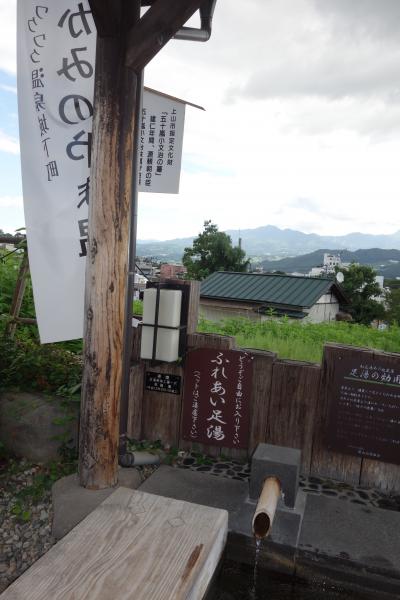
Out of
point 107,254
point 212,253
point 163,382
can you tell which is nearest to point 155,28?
point 107,254

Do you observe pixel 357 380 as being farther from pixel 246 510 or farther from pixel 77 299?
pixel 77 299

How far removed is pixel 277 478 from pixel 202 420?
134 cm

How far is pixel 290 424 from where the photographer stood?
14.5 ft

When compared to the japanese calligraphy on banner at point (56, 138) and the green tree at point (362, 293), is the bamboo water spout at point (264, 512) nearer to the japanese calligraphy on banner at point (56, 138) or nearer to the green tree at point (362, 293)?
the japanese calligraphy on banner at point (56, 138)

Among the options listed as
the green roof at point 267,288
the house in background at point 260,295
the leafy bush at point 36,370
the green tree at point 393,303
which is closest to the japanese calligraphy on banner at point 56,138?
the leafy bush at point 36,370

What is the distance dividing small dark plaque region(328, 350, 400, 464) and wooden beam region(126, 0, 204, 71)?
309 centimetres

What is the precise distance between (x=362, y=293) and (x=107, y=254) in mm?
34740

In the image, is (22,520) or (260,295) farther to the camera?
(260,295)

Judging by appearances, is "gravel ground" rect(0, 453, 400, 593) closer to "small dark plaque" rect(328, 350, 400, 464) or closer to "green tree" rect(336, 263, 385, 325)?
"small dark plaque" rect(328, 350, 400, 464)

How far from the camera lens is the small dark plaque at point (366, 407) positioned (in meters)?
4.06

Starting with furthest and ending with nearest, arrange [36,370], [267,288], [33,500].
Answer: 1. [267,288]
2. [36,370]
3. [33,500]

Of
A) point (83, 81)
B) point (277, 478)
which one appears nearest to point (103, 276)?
point (83, 81)

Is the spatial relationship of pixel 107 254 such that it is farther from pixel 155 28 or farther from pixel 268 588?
pixel 268 588

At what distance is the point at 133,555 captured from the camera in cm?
155
